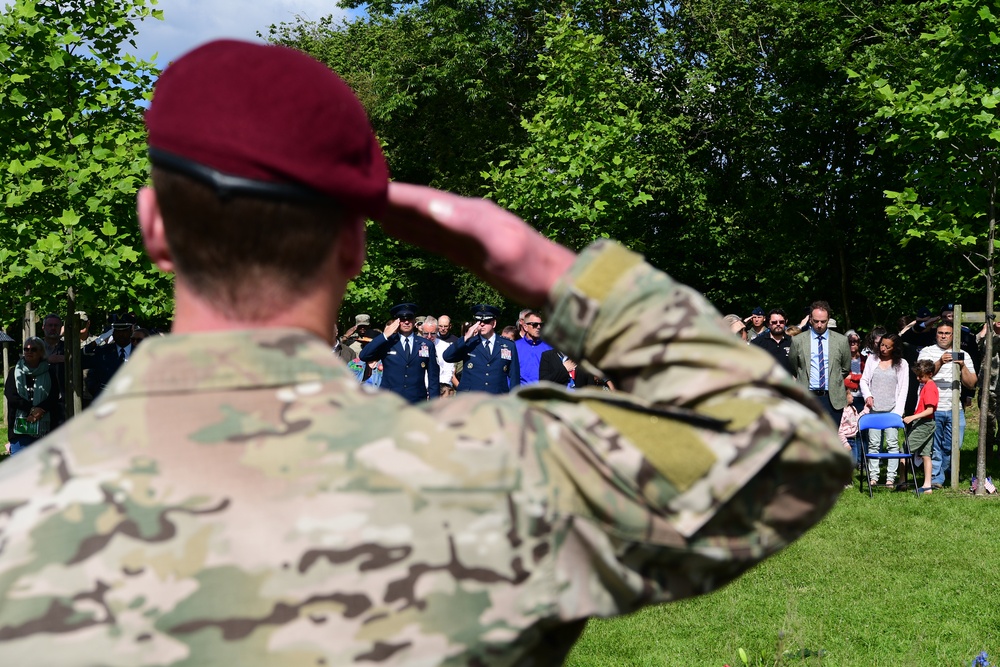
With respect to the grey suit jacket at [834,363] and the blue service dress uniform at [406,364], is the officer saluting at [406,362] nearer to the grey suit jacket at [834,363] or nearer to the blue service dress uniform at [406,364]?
the blue service dress uniform at [406,364]

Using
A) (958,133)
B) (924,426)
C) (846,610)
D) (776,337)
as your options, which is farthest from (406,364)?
(846,610)

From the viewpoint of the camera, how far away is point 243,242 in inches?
47.9

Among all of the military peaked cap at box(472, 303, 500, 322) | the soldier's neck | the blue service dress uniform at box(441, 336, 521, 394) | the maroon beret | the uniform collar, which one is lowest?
the blue service dress uniform at box(441, 336, 521, 394)

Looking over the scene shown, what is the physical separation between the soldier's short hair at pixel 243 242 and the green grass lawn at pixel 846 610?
15.5ft

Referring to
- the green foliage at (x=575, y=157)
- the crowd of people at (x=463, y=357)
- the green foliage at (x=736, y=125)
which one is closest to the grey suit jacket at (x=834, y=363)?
the crowd of people at (x=463, y=357)

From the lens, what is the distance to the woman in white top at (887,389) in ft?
43.5

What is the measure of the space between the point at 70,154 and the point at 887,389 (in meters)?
9.55

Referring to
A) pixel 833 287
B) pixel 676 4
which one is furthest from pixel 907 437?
pixel 676 4

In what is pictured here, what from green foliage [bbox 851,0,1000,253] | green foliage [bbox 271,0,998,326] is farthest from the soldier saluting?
green foliage [bbox 271,0,998,326]

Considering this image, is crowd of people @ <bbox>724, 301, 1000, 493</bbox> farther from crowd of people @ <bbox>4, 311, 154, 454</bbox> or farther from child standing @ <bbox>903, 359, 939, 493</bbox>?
crowd of people @ <bbox>4, 311, 154, 454</bbox>

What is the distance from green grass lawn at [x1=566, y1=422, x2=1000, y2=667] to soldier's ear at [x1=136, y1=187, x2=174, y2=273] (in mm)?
4734

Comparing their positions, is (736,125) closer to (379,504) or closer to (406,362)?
(406,362)

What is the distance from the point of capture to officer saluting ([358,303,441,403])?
583 inches

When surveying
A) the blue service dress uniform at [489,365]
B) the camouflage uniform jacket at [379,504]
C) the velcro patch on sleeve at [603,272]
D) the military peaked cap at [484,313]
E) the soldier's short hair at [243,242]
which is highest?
the soldier's short hair at [243,242]
